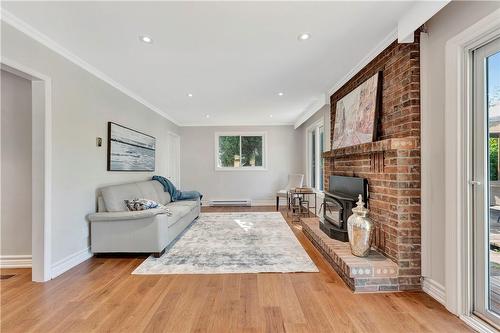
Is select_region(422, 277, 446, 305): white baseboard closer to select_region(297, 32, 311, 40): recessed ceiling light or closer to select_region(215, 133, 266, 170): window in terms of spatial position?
select_region(297, 32, 311, 40): recessed ceiling light

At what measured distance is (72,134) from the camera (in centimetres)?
282

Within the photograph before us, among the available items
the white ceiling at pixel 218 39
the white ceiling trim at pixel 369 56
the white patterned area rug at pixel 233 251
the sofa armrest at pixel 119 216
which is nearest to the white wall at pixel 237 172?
the white patterned area rug at pixel 233 251

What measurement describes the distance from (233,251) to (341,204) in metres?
1.54

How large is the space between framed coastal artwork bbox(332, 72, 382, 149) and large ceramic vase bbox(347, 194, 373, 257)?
84 cm

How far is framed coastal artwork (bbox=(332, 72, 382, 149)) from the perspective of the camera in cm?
266

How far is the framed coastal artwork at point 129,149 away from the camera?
3602 millimetres

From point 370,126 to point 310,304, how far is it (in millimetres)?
1924

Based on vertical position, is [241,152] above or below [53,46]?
below

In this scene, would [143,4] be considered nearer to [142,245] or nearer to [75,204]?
[75,204]

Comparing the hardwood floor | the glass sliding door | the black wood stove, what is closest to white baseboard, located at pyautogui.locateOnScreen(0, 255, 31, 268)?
the hardwood floor

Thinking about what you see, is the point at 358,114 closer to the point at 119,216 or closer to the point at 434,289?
the point at 434,289

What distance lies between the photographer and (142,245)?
307 centimetres

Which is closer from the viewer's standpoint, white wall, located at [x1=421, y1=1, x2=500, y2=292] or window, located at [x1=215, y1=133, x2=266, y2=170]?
white wall, located at [x1=421, y1=1, x2=500, y2=292]

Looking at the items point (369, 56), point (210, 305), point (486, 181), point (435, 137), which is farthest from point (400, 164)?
point (210, 305)
